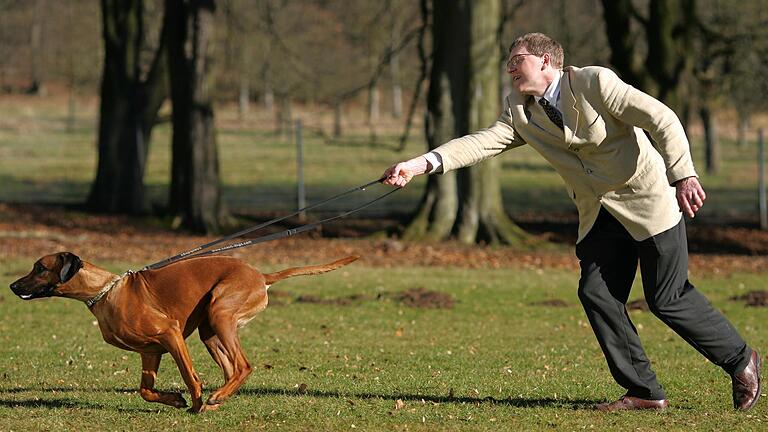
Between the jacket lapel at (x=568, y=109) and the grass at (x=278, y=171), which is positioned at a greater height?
the jacket lapel at (x=568, y=109)

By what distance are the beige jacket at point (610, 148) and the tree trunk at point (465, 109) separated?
12280mm

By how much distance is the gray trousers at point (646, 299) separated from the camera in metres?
6.79

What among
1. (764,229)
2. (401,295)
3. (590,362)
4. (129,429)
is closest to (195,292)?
(129,429)

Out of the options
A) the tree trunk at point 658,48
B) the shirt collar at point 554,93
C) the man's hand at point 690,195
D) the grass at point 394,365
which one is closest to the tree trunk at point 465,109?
the tree trunk at point 658,48

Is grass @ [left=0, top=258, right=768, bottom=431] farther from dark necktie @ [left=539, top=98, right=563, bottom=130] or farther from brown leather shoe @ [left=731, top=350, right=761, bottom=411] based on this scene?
dark necktie @ [left=539, top=98, right=563, bottom=130]

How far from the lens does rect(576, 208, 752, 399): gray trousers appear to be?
22.3 feet

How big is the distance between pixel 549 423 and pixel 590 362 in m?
2.93

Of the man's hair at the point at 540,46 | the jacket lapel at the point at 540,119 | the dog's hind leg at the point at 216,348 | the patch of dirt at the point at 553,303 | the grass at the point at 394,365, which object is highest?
the man's hair at the point at 540,46

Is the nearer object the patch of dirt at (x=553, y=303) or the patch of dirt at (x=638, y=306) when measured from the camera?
the patch of dirt at (x=638, y=306)

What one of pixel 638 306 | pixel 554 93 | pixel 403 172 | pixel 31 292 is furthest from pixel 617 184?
pixel 638 306

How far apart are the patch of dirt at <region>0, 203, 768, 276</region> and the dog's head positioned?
32.3ft

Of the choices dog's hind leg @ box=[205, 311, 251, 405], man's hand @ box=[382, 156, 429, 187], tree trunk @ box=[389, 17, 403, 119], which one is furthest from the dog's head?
tree trunk @ box=[389, 17, 403, 119]

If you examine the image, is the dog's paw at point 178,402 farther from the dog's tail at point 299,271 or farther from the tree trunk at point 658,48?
the tree trunk at point 658,48

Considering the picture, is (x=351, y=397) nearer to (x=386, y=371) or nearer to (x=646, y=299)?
(x=386, y=371)
